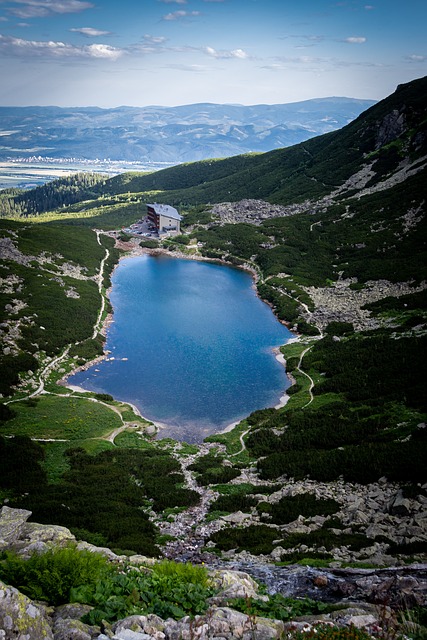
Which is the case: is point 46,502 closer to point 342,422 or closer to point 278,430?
point 278,430

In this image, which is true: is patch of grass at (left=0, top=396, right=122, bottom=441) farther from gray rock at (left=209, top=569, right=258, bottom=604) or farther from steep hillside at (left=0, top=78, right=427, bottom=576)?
gray rock at (left=209, top=569, right=258, bottom=604)

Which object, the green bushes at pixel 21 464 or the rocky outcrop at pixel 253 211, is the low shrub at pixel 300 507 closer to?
the green bushes at pixel 21 464

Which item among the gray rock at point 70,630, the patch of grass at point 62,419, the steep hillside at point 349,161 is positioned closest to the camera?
the gray rock at point 70,630

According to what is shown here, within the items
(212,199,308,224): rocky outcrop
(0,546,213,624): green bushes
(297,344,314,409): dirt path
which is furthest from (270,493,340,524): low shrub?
(212,199,308,224): rocky outcrop

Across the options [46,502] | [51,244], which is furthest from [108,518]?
[51,244]

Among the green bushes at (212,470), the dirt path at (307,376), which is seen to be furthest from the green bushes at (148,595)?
the dirt path at (307,376)
